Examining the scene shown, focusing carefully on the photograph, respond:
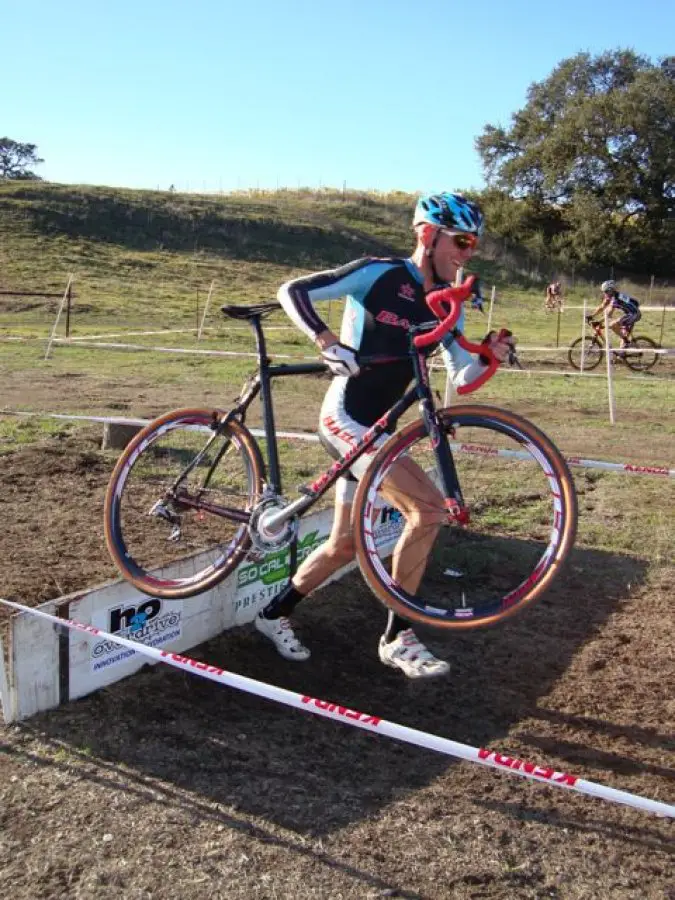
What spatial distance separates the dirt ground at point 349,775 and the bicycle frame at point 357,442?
111cm

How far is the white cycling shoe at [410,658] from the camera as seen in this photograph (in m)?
4.66

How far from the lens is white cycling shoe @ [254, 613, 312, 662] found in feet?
17.0

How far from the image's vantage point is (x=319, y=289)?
4199 mm

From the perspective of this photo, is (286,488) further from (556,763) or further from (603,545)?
(556,763)

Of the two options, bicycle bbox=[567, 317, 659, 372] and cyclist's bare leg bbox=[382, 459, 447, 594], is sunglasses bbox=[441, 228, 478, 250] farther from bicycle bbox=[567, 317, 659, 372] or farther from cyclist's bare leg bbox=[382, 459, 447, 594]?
bicycle bbox=[567, 317, 659, 372]

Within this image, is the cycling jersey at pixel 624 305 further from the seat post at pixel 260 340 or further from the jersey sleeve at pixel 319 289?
the jersey sleeve at pixel 319 289

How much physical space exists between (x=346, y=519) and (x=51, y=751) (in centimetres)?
179

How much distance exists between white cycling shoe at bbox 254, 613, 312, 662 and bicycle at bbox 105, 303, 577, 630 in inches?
16.3

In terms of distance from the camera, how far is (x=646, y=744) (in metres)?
4.47

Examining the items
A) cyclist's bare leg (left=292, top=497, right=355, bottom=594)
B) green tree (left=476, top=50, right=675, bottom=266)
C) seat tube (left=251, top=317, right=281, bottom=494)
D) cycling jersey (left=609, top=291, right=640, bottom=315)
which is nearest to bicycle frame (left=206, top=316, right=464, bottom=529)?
seat tube (left=251, top=317, right=281, bottom=494)

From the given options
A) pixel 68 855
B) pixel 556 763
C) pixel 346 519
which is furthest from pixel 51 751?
pixel 556 763

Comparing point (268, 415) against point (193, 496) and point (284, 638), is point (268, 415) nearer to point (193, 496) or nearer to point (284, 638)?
A: point (193, 496)

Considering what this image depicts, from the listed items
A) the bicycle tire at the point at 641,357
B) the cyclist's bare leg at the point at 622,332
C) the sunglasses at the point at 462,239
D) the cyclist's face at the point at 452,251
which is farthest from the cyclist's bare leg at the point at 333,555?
the bicycle tire at the point at 641,357

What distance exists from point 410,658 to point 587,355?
60.5 feet
